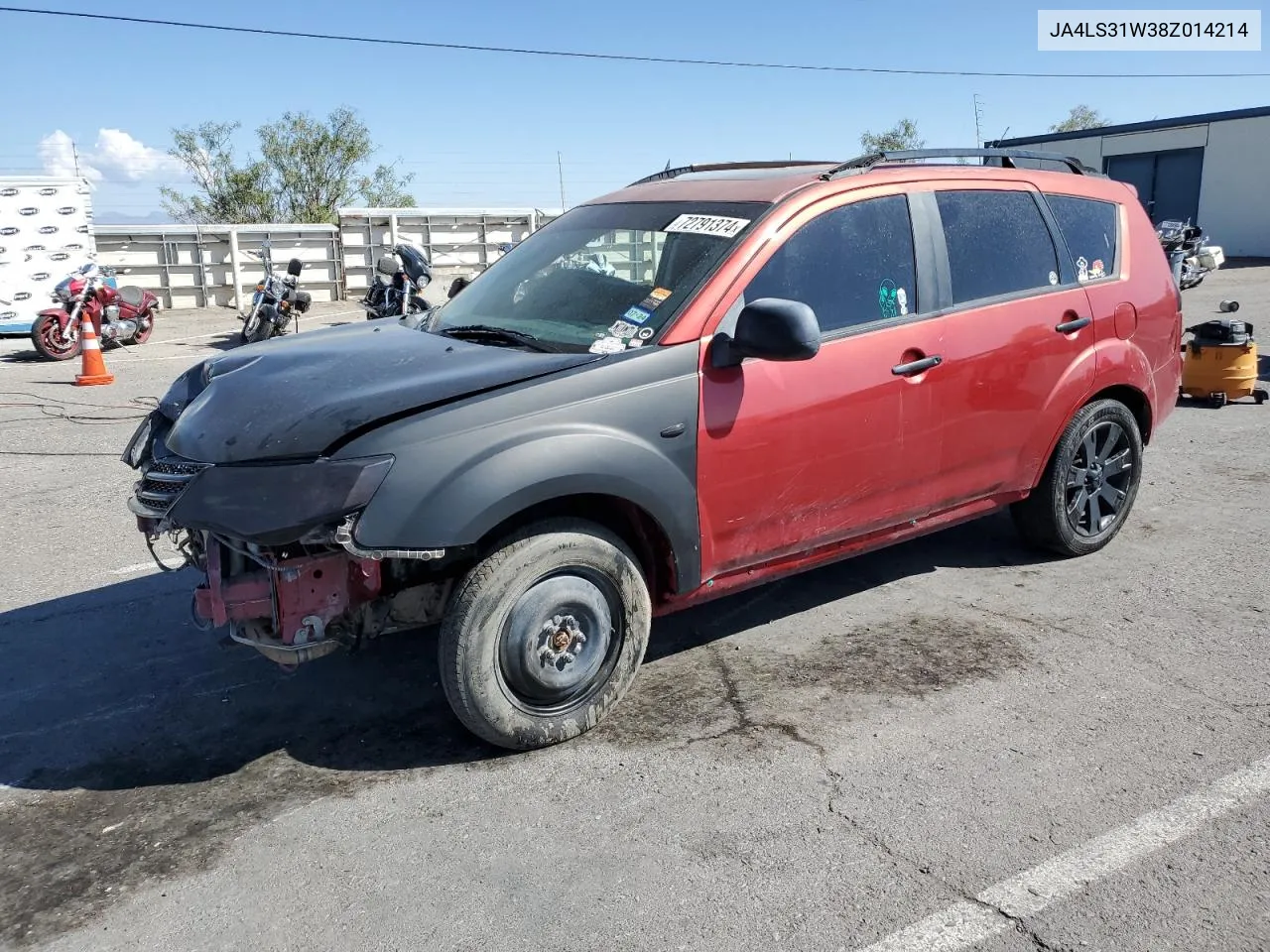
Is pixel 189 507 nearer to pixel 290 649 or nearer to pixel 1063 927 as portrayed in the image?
pixel 290 649

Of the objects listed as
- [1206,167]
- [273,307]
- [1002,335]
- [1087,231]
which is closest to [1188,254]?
[1087,231]

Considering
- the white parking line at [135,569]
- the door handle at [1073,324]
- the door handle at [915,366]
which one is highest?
the door handle at [1073,324]

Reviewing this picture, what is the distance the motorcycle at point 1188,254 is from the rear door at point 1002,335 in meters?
5.07

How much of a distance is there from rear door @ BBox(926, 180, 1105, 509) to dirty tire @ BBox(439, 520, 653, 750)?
166 centimetres

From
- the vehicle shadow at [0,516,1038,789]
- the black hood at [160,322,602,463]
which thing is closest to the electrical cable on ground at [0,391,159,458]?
the vehicle shadow at [0,516,1038,789]

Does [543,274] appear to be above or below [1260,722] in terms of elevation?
above

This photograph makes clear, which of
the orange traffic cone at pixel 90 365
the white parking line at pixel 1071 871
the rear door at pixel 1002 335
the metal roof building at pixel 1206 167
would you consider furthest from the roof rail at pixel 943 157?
the metal roof building at pixel 1206 167

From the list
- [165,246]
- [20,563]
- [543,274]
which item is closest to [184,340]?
[165,246]

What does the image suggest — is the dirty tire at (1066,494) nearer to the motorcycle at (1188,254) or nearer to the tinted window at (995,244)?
the tinted window at (995,244)

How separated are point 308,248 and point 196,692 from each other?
20.9 metres

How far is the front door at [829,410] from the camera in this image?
3.84m

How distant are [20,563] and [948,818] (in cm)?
500

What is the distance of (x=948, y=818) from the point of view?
3137mm

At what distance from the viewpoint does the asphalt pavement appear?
274 centimetres
